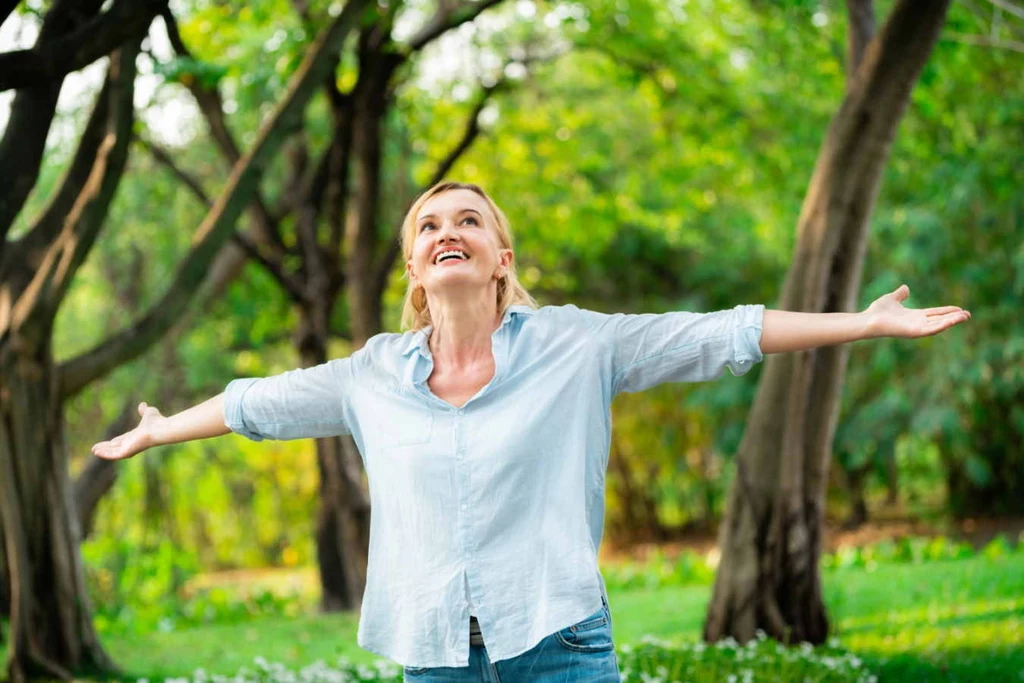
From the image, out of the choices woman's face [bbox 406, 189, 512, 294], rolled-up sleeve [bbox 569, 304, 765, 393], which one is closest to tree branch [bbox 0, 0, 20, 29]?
woman's face [bbox 406, 189, 512, 294]

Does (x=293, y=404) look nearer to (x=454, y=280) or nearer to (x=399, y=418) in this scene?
(x=399, y=418)

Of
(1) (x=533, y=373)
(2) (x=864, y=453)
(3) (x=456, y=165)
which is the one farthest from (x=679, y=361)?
(2) (x=864, y=453)

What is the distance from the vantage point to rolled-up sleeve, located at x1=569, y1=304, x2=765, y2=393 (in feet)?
9.31

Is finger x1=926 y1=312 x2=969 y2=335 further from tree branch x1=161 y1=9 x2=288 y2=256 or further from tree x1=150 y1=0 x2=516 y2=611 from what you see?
tree x1=150 y1=0 x2=516 y2=611

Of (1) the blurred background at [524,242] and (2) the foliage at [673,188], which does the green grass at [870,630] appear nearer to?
(1) the blurred background at [524,242]

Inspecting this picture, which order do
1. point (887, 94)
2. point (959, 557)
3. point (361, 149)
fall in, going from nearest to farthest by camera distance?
1. point (887, 94)
2. point (361, 149)
3. point (959, 557)

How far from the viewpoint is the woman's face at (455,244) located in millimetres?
2992

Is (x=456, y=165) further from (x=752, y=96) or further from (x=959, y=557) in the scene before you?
(x=959, y=557)

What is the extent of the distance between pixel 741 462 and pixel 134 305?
9508 millimetres

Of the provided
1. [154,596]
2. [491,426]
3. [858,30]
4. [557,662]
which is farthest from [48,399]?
[154,596]

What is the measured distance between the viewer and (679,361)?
115 inches

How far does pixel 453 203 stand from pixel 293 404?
69 centimetres

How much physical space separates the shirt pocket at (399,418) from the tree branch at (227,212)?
17.0ft

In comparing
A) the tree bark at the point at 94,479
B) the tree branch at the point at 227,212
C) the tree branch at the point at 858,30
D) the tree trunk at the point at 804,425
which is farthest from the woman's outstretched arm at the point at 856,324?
the tree bark at the point at 94,479
